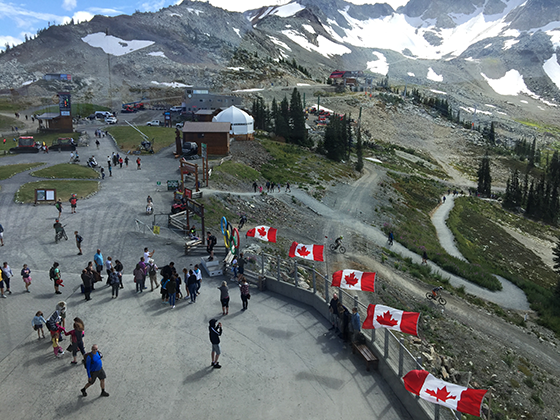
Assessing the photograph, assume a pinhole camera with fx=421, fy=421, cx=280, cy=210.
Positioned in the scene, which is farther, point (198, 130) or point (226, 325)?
point (198, 130)

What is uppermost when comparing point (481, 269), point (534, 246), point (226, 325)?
point (226, 325)

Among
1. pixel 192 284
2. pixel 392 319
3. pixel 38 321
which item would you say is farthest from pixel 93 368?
pixel 392 319

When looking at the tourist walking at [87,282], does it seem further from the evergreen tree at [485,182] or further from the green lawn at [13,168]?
the evergreen tree at [485,182]

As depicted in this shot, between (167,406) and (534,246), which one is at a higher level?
(167,406)

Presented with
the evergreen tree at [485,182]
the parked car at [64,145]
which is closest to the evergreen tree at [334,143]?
the evergreen tree at [485,182]

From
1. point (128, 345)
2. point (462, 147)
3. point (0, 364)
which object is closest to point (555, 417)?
point (128, 345)

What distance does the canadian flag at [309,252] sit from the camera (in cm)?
1964

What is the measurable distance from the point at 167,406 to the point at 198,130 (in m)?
47.4

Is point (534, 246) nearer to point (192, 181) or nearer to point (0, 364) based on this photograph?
point (192, 181)

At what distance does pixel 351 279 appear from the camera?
17.0 m

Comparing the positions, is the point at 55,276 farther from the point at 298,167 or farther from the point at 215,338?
the point at 298,167

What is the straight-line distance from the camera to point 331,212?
154 feet

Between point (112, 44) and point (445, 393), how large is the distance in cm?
18328

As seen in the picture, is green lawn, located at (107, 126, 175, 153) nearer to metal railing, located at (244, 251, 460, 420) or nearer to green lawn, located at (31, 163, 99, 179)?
green lawn, located at (31, 163, 99, 179)
